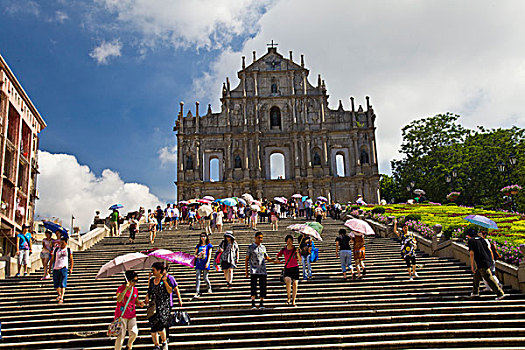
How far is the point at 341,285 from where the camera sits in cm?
1191

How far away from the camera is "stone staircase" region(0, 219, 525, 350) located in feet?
28.5

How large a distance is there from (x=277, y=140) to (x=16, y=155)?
73.5ft

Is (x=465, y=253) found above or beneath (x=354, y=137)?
beneath

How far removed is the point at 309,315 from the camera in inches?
382

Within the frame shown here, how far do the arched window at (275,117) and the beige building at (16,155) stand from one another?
21.2 metres

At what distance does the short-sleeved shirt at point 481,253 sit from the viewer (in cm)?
1021

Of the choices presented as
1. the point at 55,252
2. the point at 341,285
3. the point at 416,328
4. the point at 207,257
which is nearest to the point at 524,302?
the point at 416,328

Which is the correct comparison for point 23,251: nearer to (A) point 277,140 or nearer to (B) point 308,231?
(B) point 308,231

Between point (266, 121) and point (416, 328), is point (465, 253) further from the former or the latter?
point (266, 121)

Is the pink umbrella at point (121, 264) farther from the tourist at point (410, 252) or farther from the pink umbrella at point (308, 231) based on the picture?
the tourist at point (410, 252)

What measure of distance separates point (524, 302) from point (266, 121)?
35943 millimetres

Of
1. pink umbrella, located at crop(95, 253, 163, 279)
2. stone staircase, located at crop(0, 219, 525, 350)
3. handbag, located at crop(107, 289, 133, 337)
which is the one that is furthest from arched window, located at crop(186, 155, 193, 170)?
handbag, located at crop(107, 289, 133, 337)

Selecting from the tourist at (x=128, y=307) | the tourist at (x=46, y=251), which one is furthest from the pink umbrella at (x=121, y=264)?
the tourist at (x=46, y=251)

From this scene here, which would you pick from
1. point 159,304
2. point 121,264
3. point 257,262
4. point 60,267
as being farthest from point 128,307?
point 60,267
